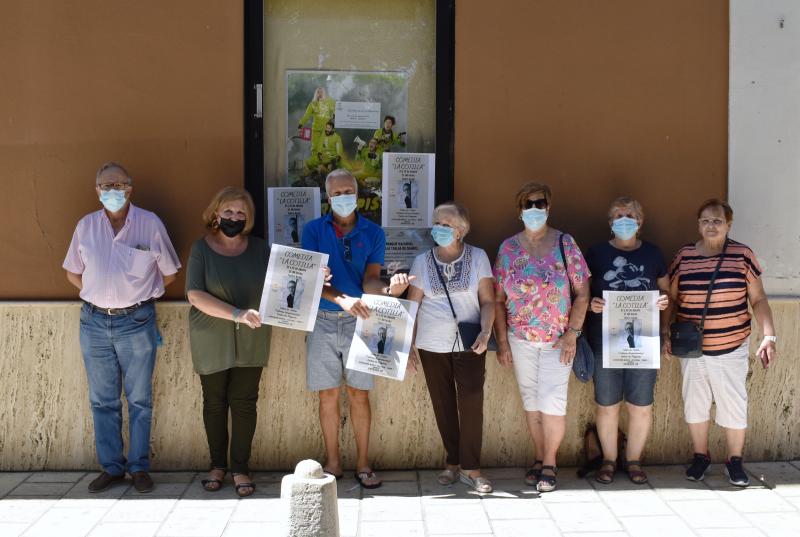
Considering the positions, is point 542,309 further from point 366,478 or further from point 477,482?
point 366,478

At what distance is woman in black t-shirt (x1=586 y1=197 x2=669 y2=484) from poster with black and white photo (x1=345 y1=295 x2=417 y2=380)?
127cm

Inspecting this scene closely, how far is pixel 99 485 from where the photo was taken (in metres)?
5.33

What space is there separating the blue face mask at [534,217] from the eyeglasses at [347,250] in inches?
44.8

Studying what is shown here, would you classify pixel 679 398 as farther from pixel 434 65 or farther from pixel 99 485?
pixel 99 485

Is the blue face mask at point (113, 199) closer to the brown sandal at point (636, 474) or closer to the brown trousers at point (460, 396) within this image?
the brown trousers at point (460, 396)

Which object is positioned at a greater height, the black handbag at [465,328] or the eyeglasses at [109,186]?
the eyeglasses at [109,186]

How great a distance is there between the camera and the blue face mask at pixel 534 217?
524 cm

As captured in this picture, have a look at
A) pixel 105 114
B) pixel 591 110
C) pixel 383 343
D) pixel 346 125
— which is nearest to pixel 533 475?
pixel 383 343

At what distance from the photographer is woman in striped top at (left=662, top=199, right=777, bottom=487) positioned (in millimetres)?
5379


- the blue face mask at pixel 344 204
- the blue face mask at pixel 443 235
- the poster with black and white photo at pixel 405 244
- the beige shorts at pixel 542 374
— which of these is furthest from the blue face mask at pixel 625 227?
the blue face mask at pixel 344 204

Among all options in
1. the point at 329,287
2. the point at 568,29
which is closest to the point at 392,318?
the point at 329,287

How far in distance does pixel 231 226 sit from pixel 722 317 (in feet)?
10.6

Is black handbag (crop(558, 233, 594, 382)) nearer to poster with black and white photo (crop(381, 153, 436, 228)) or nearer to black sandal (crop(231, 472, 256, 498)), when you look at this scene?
poster with black and white photo (crop(381, 153, 436, 228))

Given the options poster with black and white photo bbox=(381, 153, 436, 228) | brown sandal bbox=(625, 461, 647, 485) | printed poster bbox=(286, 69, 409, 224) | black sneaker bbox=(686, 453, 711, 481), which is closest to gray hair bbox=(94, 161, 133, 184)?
printed poster bbox=(286, 69, 409, 224)
